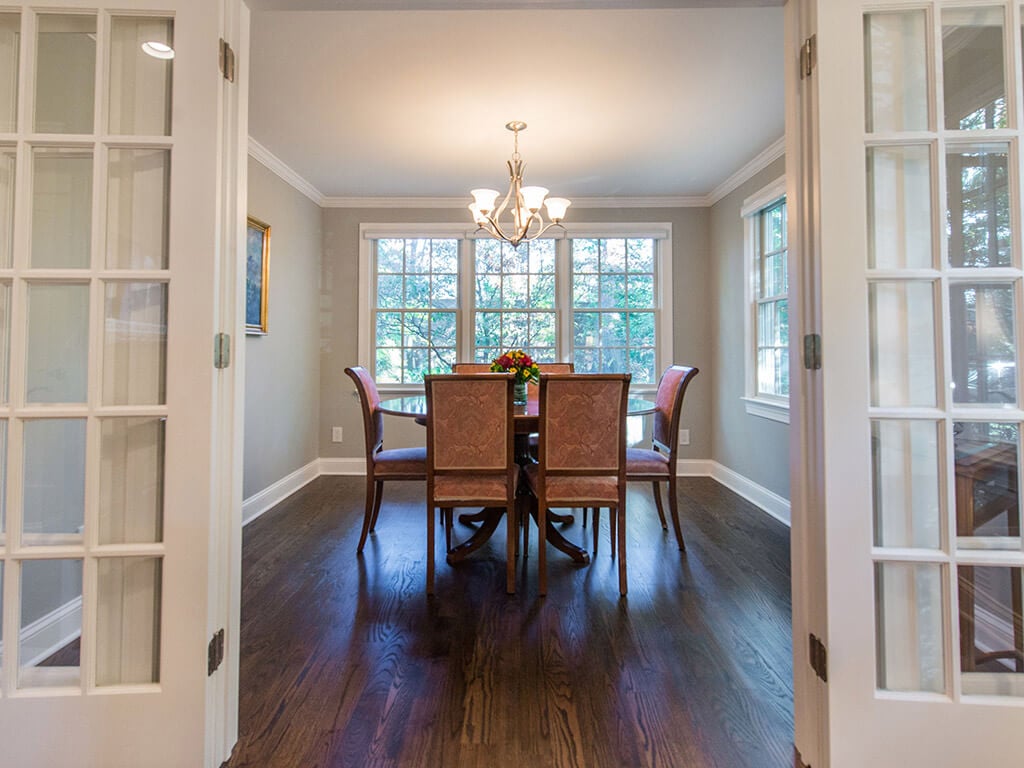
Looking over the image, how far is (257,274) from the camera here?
3338 millimetres

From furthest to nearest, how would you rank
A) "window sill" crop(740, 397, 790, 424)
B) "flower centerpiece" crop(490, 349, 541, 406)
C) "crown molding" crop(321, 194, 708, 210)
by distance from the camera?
"crown molding" crop(321, 194, 708, 210)
"window sill" crop(740, 397, 790, 424)
"flower centerpiece" crop(490, 349, 541, 406)

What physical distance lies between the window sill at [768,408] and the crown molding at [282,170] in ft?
12.8

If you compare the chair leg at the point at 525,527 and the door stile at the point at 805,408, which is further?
the chair leg at the point at 525,527

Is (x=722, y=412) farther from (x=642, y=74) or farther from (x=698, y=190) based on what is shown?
(x=642, y=74)

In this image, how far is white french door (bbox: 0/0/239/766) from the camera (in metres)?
1.16

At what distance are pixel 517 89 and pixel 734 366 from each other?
270 cm

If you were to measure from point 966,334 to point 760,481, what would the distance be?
8.60ft

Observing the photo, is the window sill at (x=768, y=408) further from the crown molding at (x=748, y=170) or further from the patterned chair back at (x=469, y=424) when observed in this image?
the patterned chair back at (x=469, y=424)

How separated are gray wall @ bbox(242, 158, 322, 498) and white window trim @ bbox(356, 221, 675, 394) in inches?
16.2

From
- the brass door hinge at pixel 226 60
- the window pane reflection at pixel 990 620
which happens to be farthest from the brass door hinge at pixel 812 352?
the brass door hinge at pixel 226 60

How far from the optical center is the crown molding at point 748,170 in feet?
10.7

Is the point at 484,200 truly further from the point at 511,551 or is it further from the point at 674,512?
the point at 674,512


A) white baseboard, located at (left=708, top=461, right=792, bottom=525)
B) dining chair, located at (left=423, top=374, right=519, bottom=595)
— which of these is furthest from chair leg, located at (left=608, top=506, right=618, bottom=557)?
white baseboard, located at (left=708, top=461, right=792, bottom=525)

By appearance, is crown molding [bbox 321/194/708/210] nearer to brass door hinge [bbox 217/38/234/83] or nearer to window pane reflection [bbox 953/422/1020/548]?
brass door hinge [bbox 217/38/234/83]
